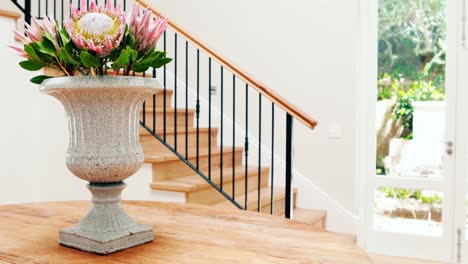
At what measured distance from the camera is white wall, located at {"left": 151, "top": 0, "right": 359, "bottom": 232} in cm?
391

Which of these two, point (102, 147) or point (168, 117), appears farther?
point (168, 117)

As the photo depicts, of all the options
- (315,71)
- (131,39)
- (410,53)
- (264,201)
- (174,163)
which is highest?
(410,53)

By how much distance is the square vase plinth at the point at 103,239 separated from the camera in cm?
107

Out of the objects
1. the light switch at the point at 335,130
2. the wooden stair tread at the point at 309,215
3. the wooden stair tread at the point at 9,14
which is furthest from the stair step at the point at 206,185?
the wooden stair tread at the point at 9,14

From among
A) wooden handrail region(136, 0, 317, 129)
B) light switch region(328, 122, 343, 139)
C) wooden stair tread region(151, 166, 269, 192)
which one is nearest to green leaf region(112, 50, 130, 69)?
wooden handrail region(136, 0, 317, 129)

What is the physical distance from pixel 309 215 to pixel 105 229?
2816mm

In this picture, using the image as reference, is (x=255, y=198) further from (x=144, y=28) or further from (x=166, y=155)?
(x=144, y=28)

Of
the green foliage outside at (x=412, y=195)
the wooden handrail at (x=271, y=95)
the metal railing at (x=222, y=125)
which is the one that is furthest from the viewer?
the green foliage outside at (x=412, y=195)

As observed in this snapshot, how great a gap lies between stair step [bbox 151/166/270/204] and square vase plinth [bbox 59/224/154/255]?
1.91 meters

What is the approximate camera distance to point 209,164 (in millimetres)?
3252

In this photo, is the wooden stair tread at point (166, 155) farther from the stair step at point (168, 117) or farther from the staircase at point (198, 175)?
the stair step at point (168, 117)

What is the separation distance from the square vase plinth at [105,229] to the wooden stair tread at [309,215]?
2.53 metres

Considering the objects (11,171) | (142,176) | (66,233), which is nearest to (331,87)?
(142,176)

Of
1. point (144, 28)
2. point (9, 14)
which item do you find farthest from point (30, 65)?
point (9, 14)
